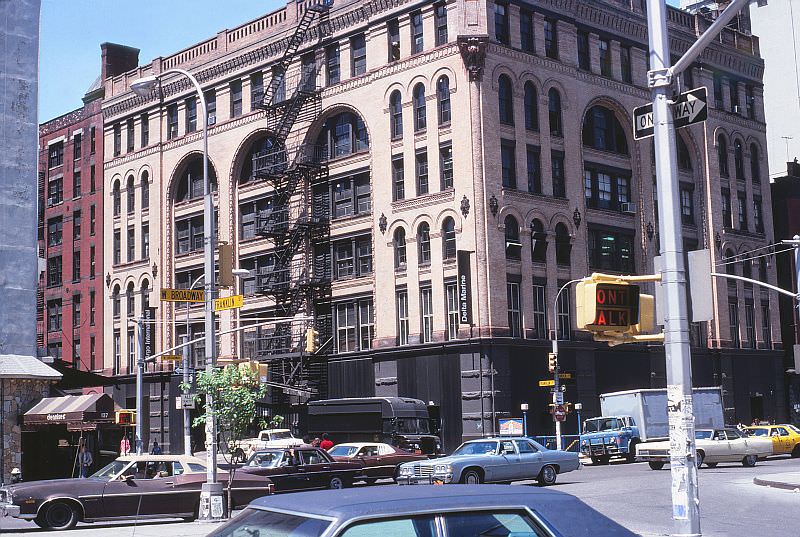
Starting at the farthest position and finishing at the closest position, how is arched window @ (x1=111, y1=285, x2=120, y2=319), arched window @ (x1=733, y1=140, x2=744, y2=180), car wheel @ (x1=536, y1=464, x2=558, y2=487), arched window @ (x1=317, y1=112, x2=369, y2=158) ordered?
arched window @ (x1=111, y1=285, x2=120, y2=319)
arched window @ (x1=733, y1=140, x2=744, y2=180)
arched window @ (x1=317, y1=112, x2=369, y2=158)
car wheel @ (x1=536, y1=464, x2=558, y2=487)

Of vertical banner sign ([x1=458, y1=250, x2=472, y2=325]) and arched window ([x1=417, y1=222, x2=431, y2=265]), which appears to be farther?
arched window ([x1=417, y1=222, x2=431, y2=265])

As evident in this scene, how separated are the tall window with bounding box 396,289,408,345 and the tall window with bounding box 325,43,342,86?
44.9 ft

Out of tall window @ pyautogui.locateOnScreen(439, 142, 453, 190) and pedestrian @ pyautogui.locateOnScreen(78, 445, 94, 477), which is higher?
tall window @ pyautogui.locateOnScreen(439, 142, 453, 190)

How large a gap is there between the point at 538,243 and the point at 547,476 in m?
23.3

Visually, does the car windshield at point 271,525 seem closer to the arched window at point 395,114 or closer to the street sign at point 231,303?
the street sign at point 231,303

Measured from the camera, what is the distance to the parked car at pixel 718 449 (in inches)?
1542

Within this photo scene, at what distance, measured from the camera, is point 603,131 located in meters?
59.8

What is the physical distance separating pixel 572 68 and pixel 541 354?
16473 millimetres

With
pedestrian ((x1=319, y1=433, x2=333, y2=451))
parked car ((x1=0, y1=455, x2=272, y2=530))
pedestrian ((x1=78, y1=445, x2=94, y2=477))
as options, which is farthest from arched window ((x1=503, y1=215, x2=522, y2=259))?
parked car ((x1=0, y1=455, x2=272, y2=530))

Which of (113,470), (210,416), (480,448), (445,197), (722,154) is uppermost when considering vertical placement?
(722,154)

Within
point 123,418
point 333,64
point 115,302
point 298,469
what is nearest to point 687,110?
point 298,469

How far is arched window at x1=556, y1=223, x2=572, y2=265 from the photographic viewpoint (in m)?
55.6

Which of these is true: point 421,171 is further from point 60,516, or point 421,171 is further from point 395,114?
point 60,516

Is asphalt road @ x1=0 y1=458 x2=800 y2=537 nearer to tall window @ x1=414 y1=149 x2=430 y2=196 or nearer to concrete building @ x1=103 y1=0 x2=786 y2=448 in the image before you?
concrete building @ x1=103 y1=0 x2=786 y2=448
